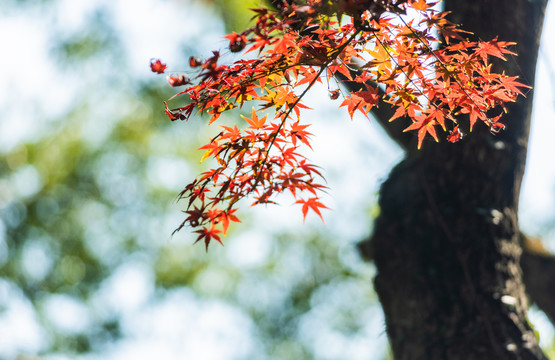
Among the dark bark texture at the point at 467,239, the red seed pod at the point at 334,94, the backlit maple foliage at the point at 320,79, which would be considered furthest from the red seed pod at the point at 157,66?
the dark bark texture at the point at 467,239

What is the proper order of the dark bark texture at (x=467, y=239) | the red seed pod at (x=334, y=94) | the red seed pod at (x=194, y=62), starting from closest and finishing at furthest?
the red seed pod at (x=194, y=62)
the red seed pod at (x=334, y=94)
the dark bark texture at (x=467, y=239)

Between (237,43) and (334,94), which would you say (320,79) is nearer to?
(334,94)

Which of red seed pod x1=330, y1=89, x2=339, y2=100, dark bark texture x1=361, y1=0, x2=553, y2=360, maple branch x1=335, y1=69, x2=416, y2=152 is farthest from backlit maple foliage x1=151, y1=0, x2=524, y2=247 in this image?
maple branch x1=335, y1=69, x2=416, y2=152

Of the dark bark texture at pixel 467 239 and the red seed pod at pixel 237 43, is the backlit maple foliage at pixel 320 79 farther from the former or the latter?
the dark bark texture at pixel 467 239

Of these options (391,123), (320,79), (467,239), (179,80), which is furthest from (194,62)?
(391,123)

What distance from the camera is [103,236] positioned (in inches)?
359

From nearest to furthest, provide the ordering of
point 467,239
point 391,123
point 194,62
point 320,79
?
point 194,62, point 320,79, point 467,239, point 391,123

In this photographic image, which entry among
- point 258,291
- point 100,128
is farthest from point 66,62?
point 258,291

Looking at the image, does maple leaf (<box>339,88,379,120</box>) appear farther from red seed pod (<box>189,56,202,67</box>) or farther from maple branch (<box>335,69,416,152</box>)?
maple branch (<box>335,69,416,152</box>)

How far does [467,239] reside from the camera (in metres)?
2.21

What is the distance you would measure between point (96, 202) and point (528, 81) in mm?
8289

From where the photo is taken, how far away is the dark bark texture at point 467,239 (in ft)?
6.73

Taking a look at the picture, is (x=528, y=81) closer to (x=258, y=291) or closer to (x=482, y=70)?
(x=482, y=70)

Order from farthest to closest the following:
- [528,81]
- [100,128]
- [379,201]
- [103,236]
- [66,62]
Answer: [103,236]
[100,128]
[66,62]
[379,201]
[528,81]
